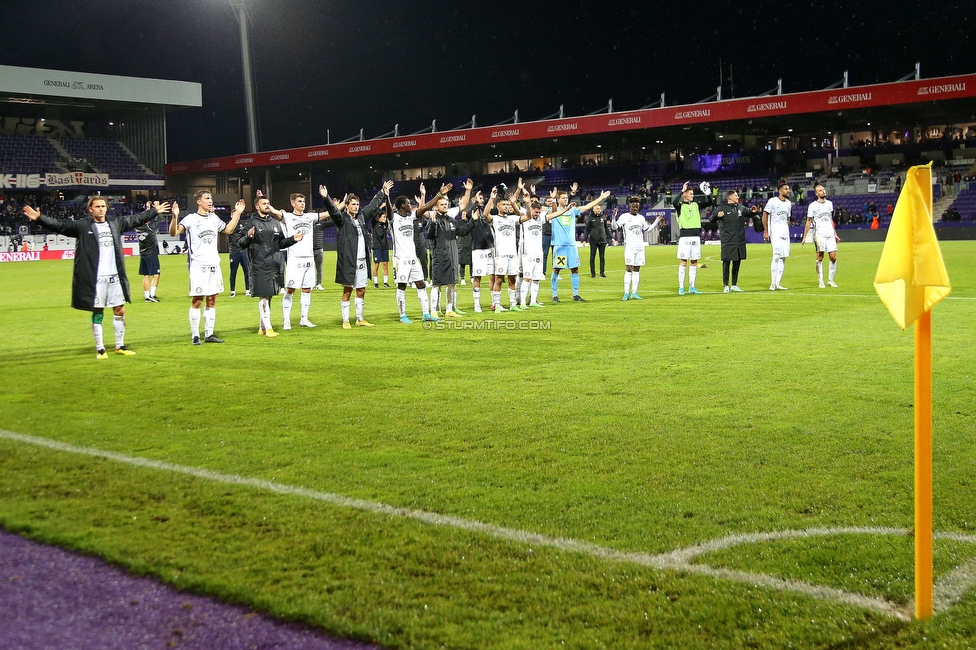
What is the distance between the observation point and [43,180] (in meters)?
58.8

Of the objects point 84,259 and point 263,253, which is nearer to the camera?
Answer: point 84,259

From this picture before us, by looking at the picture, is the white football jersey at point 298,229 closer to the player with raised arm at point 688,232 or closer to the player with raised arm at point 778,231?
the player with raised arm at point 688,232

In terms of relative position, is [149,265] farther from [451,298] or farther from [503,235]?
[503,235]

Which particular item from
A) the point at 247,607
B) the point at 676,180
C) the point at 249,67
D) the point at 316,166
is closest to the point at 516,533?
the point at 247,607

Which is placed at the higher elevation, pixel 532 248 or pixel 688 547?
pixel 532 248

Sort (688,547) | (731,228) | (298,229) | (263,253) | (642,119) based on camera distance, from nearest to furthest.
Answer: (688,547) < (263,253) < (298,229) < (731,228) < (642,119)

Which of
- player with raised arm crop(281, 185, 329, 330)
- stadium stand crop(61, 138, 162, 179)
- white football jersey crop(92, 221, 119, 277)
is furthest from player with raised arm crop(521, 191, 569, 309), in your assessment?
stadium stand crop(61, 138, 162, 179)

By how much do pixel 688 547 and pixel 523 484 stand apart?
1.26 metres

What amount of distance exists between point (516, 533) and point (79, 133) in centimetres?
7432

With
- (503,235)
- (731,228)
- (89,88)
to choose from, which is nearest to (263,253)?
(503,235)

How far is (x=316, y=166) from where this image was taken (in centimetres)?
6944

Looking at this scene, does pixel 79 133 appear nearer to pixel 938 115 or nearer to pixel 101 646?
pixel 938 115

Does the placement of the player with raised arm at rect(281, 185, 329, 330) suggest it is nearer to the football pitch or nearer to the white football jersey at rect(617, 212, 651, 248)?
the football pitch

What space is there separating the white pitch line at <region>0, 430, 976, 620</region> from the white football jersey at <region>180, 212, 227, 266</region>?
21.7ft
